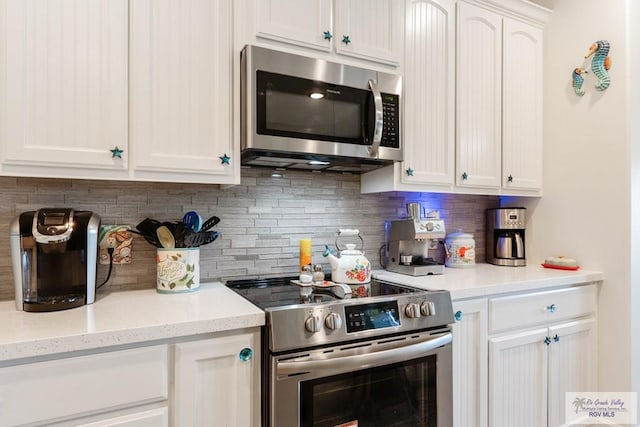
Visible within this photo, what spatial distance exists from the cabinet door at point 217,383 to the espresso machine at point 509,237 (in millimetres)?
1788

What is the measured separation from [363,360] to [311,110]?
0.97 m

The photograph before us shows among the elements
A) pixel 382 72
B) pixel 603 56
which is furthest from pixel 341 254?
pixel 603 56

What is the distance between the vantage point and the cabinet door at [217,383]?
1091mm

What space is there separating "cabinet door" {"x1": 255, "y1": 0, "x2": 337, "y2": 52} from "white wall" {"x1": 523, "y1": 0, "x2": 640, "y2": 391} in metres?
1.54

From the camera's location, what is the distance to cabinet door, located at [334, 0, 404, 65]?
5.39ft

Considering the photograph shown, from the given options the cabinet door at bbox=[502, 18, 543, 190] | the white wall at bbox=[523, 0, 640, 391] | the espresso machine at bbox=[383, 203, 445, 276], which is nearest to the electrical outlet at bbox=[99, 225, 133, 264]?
the espresso machine at bbox=[383, 203, 445, 276]

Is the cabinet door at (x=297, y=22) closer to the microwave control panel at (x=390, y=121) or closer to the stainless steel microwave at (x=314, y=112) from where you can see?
the stainless steel microwave at (x=314, y=112)

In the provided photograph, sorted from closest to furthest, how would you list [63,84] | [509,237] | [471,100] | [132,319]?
[132,319] → [63,84] → [471,100] → [509,237]

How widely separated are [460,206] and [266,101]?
154 cm

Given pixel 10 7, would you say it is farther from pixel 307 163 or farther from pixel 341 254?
pixel 341 254

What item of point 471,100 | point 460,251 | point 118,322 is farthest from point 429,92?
point 118,322

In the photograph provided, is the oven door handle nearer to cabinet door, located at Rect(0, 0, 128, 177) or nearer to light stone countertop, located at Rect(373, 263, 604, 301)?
light stone countertop, located at Rect(373, 263, 604, 301)

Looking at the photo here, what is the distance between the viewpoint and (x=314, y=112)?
1537mm

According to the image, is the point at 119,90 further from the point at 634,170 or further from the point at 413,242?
the point at 634,170
